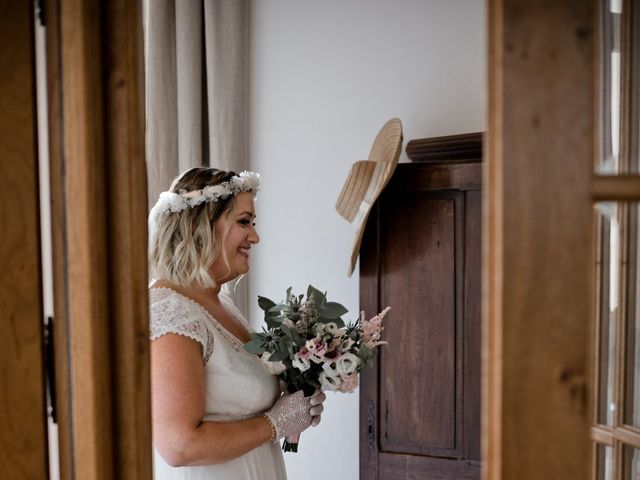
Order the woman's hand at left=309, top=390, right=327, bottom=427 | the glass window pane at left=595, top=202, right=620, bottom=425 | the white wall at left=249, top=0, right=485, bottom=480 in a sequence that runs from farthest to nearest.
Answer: the white wall at left=249, top=0, right=485, bottom=480, the woman's hand at left=309, top=390, right=327, bottom=427, the glass window pane at left=595, top=202, right=620, bottom=425

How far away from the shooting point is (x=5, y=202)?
846 millimetres

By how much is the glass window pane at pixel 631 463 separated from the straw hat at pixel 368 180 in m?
1.15

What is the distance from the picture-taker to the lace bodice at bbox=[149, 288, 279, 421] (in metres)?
1.72

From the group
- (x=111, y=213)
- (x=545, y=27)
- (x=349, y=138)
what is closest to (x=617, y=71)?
(x=545, y=27)

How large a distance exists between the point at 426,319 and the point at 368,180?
0.49 metres

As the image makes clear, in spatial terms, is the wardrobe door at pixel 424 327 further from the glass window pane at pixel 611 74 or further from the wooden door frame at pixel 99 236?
the wooden door frame at pixel 99 236

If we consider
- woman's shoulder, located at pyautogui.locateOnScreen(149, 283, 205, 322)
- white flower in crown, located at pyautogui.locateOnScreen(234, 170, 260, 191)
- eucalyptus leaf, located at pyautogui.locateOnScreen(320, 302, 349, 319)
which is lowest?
eucalyptus leaf, located at pyautogui.locateOnScreen(320, 302, 349, 319)

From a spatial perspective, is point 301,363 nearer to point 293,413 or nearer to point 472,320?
point 293,413

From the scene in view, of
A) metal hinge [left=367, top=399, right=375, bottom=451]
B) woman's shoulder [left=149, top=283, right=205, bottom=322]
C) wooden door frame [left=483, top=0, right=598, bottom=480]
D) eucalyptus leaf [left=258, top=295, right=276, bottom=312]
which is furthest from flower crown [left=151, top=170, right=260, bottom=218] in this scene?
wooden door frame [left=483, top=0, right=598, bottom=480]

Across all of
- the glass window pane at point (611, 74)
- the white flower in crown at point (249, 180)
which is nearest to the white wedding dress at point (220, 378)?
the white flower in crown at point (249, 180)

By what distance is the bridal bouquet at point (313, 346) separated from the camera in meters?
1.91

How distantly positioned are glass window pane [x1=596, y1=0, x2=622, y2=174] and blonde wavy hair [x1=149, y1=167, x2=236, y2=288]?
1.17 metres

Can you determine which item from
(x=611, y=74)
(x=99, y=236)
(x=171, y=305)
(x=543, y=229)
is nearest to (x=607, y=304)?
(x=611, y=74)

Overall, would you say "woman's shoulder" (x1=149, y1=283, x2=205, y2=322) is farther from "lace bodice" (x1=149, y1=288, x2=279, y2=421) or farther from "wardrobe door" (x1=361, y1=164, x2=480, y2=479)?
"wardrobe door" (x1=361, y1=164, x2=480, y2=479)
